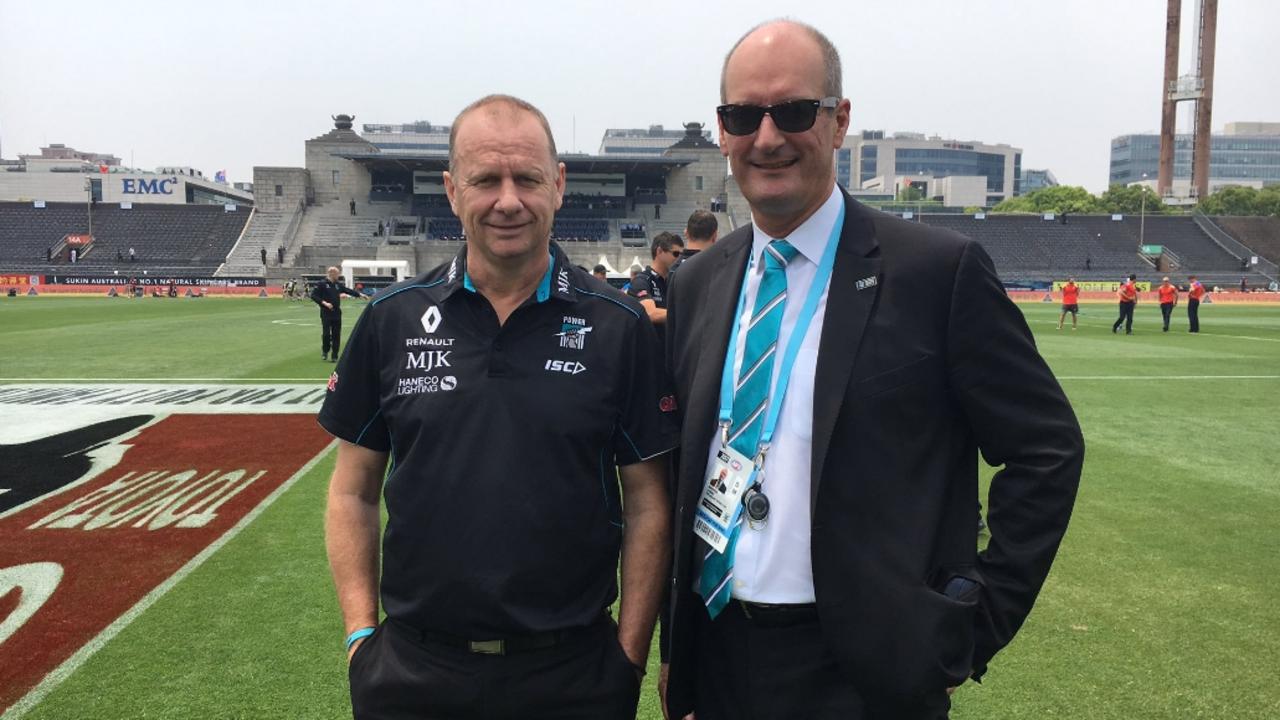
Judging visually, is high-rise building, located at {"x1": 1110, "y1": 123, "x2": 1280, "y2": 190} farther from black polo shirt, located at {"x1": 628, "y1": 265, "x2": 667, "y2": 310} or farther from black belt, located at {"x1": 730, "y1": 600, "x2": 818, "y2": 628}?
black belt, located at {"x1": 730, "y1": 600, "x2": 818, "y2": 628}

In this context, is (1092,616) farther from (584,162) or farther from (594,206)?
(594,206)

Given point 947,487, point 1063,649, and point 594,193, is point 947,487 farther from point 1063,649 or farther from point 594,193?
point 594,193

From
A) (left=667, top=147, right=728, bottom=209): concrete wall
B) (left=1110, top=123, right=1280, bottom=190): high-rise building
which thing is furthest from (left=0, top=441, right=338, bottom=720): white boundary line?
(left=1110, top=123, right=1280, bottom=190): high-rise building

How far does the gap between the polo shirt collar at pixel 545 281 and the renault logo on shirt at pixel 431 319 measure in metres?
0.05

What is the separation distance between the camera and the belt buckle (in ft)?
Result: 6.72

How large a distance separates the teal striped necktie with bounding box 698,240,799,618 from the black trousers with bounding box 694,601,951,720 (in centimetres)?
8

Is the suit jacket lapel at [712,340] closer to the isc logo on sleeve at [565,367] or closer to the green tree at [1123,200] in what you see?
the isc logo on sleeve at [565,367]

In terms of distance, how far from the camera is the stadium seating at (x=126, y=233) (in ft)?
192

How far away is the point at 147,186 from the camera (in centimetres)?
10156

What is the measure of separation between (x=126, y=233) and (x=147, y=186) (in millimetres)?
46060

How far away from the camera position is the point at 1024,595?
6.04ft

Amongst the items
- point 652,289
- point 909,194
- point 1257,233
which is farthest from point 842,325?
point 909,194

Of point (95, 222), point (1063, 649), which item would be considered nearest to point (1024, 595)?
point (1063, 649)

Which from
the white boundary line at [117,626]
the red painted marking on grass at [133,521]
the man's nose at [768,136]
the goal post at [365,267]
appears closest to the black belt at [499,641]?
the man's nose at [768,136]
